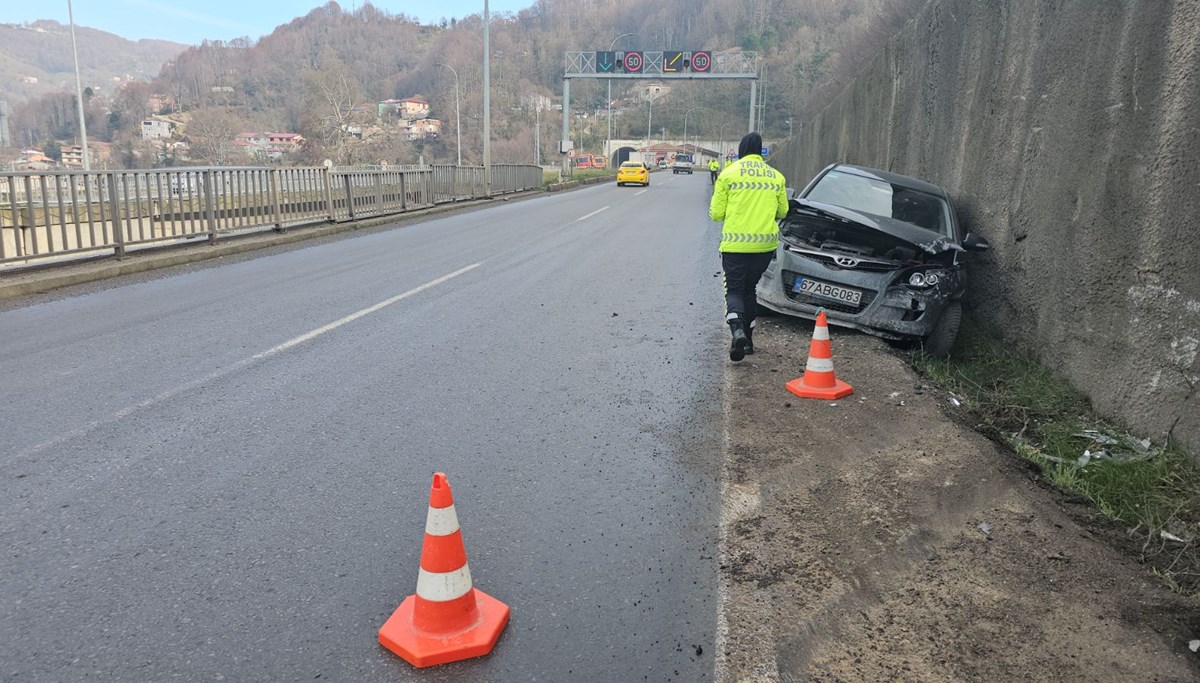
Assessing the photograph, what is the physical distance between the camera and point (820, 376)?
571cm

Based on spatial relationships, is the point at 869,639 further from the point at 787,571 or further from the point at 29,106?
the point at 29,106

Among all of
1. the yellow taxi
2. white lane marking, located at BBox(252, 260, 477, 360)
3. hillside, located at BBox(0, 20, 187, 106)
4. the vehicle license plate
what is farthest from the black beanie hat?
hillside, located at BBox(0, 20, 187, 106)

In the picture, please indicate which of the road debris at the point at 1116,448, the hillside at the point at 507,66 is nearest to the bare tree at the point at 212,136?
the hillside at the point at 507,66

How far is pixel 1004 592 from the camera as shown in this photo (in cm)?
316

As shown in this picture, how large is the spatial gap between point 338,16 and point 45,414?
148m

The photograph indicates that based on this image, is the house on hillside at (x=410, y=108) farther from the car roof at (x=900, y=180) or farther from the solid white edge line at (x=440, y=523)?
the solid white edge line at (x=440, y=523)

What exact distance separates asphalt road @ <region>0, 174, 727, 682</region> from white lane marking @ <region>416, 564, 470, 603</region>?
0.74ft

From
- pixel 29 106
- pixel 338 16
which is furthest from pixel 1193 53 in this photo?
pixel 338 16

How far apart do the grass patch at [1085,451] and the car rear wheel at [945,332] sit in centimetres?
13

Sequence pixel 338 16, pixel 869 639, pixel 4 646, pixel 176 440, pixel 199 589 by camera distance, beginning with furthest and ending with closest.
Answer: pixel 338 16
pixel 176 440
pixel 199 589
pixel 869 639
pixel 4 646

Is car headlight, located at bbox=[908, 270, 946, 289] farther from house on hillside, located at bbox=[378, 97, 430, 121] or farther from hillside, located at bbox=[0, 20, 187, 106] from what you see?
hillside, located at bbox=[0, 20, 187, 106]

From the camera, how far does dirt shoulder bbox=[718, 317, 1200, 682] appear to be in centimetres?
272

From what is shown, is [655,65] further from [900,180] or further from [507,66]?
[507,66]

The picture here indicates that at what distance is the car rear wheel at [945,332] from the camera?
24.0ft
